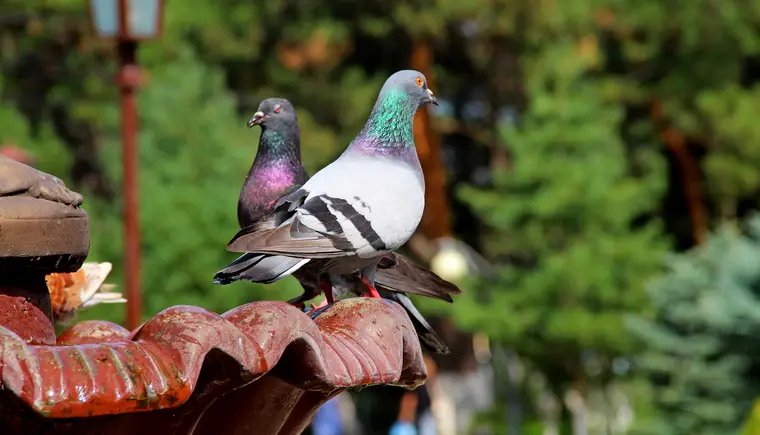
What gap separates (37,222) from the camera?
2266mm

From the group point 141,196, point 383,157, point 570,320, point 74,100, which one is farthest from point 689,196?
point 383,157

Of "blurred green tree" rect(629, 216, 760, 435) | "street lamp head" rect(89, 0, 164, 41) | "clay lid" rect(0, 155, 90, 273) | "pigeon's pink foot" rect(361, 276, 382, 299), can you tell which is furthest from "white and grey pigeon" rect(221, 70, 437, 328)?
"blurred green tree" rect(629, 216, 760, 435)

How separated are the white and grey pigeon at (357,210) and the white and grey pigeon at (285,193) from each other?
82mm

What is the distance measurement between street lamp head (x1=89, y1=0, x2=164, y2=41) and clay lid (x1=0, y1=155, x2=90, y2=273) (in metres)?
5.85

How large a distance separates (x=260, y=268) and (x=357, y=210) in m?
0.28

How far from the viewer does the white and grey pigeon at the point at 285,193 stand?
304 centimetres

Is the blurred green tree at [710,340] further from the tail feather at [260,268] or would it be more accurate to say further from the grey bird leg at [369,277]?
the tail feather at [260,268]

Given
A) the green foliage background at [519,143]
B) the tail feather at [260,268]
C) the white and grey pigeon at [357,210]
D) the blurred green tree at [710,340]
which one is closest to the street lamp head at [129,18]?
the green foliage background at [519,143]

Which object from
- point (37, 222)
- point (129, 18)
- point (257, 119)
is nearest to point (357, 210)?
point (257, 119)

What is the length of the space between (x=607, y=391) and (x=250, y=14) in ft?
22.1

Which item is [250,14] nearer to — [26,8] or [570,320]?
[26,8]

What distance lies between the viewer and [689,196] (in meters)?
20.5

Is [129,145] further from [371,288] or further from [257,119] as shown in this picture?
[371,288]

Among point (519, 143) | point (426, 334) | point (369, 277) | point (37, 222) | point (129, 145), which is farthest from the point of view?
point (519, 143)
